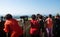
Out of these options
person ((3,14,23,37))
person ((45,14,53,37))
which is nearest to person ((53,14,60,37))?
person ((45,14,53,37))

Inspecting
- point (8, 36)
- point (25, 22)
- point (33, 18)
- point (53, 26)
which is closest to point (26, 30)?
point (25, 22)

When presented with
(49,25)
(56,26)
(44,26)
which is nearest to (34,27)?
(49,25)

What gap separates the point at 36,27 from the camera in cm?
1372

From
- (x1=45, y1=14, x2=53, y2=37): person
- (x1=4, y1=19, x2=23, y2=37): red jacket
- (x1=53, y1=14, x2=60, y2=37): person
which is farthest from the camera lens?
(x1=53, y1=14, x2=60, y2=37): person

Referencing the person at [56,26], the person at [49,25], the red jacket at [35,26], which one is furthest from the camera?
the person at [56,26]

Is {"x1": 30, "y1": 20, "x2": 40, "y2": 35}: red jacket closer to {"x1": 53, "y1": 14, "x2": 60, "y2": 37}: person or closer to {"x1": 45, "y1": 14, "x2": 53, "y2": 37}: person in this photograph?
{"x1": 45, "y1": 14, "x2": 53, "y2": 37}: person

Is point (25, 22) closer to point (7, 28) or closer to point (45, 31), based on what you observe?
point (45, 31)

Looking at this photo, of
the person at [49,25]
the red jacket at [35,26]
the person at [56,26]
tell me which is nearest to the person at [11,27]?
the red jacket at [35,26]

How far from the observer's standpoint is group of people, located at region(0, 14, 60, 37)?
1110 cm

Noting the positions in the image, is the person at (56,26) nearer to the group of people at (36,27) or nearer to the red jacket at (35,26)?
the group of people at (36,27)

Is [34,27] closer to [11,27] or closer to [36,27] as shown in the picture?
[36,27]

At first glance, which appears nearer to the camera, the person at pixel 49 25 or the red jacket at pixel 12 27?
the red jacket at pixel 12 27

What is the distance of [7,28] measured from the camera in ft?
36.3

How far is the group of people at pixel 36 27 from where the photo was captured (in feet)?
36.4
